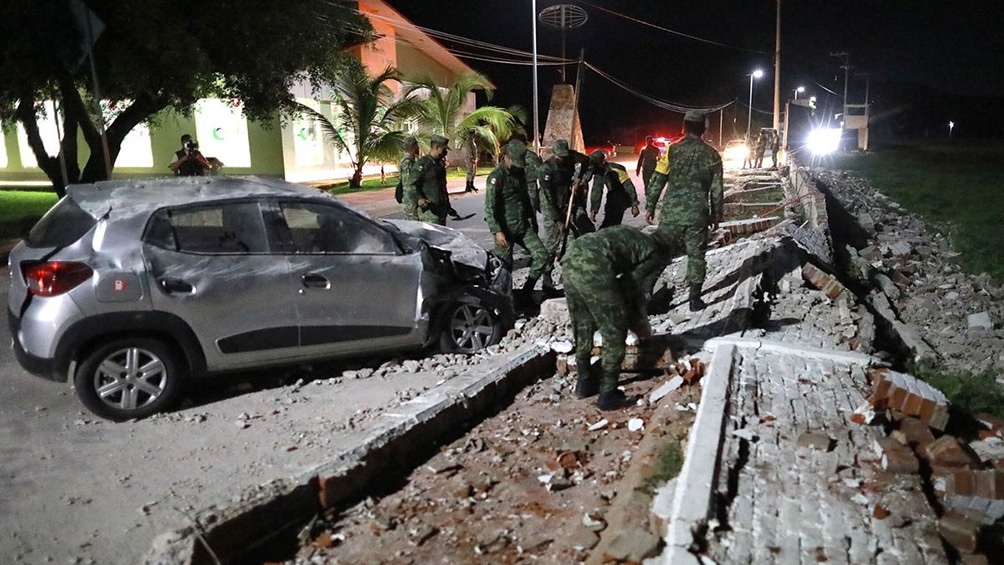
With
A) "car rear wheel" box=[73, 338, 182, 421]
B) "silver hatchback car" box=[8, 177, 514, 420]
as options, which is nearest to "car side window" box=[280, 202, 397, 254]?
"silver hatchback car" box=[8, 177, 514, 420]

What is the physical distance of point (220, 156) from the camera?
25.7 metres

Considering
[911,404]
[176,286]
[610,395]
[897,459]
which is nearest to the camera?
[897,459]

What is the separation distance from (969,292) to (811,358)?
519 centimetres

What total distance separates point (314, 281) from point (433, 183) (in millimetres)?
3737

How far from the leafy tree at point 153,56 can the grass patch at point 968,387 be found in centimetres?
1196

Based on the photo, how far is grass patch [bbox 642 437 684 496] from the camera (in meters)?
3.96

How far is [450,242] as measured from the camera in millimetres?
7203

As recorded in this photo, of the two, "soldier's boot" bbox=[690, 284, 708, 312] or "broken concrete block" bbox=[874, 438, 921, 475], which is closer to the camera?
"broken concrete block" bbox=[874, 438, 921, 475]

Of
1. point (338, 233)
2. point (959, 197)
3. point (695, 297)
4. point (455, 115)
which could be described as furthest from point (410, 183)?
point (455, 115)

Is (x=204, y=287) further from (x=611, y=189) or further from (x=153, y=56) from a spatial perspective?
(x=153, y=56)

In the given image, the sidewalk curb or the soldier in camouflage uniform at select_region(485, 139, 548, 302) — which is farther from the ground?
the soldier in camouflage uniform at select_region(485, 139, 548, 302)

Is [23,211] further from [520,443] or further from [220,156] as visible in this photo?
[520,443]


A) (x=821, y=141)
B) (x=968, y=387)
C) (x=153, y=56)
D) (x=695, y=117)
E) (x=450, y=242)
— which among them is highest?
(x=153, y=56)

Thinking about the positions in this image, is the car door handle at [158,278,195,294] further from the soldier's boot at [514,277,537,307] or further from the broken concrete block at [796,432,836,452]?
the broken concrete block at [796,432,836,452]
